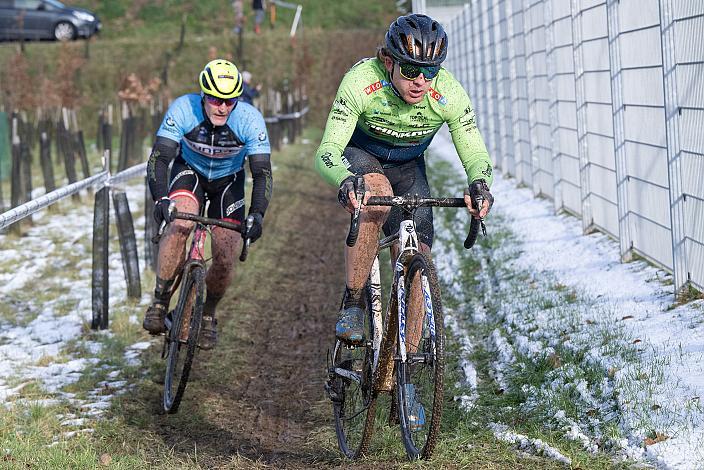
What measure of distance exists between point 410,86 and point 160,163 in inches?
95.2

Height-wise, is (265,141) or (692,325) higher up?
(265,141)

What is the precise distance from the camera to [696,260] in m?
6.64

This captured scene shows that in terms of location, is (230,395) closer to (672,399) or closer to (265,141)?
(265,141)

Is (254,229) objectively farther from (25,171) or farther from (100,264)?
(25,171)

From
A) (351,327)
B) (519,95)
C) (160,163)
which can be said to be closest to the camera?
(351,327)

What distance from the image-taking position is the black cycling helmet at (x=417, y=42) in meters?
4.88

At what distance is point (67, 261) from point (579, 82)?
6321 mm

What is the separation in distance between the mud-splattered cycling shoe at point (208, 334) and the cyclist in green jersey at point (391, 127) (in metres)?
1.93

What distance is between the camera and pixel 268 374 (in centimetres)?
745

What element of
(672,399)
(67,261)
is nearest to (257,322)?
(67,261)

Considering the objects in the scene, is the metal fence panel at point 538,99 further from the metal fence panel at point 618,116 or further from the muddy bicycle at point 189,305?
the muddy bicycle at point 189,305

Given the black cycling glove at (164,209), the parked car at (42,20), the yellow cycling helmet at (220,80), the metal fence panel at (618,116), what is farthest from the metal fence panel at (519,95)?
the parked car at (42,20)

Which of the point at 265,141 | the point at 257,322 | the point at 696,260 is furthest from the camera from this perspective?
the point at 257,322

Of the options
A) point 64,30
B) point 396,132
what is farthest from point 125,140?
point 64,30
